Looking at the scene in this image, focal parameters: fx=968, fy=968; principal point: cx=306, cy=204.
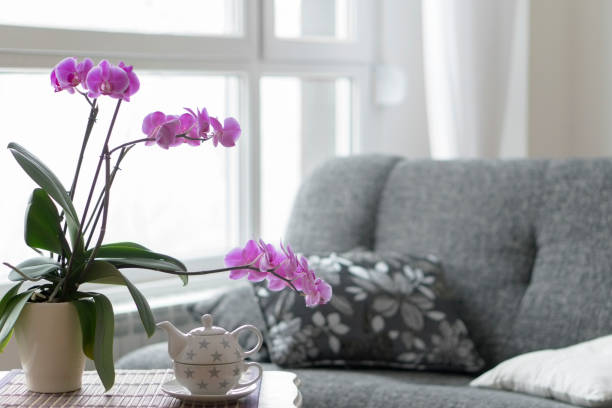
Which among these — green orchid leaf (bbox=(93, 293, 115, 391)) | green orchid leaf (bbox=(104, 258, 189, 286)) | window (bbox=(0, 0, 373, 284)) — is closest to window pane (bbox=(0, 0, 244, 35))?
window (bbox=(0, 0, 373, 284))

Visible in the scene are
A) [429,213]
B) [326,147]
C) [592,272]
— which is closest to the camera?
[592,272]

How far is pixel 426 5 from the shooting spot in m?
3.04

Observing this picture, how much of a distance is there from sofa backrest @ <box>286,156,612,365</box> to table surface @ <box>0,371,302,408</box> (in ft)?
2.76

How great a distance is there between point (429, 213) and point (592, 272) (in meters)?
0.44

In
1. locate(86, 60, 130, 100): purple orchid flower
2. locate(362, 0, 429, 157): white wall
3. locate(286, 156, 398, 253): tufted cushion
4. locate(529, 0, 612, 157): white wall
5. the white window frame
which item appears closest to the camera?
locate(86, 60, 130, 100): purple orchid flower

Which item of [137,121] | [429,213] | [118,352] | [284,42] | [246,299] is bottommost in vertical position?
[118,352]

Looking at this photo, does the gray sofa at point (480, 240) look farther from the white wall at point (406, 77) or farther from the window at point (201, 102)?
the white wall at point (406, 77)

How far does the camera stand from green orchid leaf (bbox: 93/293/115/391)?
1413 millimetres

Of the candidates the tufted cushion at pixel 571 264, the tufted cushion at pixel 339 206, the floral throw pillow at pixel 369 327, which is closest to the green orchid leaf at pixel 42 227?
the floral throw pillow at pixel 369 327

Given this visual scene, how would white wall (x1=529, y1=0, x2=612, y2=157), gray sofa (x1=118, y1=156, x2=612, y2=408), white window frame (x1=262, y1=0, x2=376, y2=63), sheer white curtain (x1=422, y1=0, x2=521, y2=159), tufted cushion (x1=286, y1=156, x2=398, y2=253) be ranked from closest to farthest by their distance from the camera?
gray sofa (x1=118, y1=156, x2=612, y2=408) < tufted cushion (x1=286, y1=156, x2=398, y2=253) < white window frame (x1=262, y1=0, x2=376, y2=63) < sheer white curtain (x1=422, y1=0, x2=521, y2=159) < white wall (x1=529, y1=0, x2=612, y2=157)

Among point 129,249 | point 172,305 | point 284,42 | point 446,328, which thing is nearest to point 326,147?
point 284,42

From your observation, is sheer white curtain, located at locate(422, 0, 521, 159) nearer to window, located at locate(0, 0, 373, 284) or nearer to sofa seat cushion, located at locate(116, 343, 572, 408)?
window, located at locate(0, 0, 373, 284)

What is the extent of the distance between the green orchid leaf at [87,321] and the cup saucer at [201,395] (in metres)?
0.13

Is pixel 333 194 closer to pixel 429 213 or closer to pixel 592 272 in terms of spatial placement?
pixel 429 213
